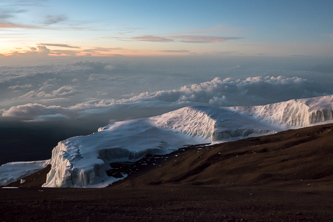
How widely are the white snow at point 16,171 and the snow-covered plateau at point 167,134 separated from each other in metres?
10.5

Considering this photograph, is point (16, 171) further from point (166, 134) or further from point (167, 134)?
point (167, 134)

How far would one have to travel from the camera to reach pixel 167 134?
95.1 m

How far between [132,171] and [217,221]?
2161 inches

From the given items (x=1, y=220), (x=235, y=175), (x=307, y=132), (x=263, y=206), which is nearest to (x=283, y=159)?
(x=235, y=175)

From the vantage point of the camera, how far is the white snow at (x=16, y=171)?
87.1 meters

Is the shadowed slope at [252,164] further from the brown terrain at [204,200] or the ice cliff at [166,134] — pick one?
the ice cliff at [166,134]

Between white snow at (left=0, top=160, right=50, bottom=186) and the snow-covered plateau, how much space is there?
34.5 ft

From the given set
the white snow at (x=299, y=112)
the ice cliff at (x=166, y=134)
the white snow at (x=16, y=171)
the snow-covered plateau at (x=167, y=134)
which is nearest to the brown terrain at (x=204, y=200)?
the ice cliff at (x=166, y=134)

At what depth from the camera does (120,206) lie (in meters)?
17.4

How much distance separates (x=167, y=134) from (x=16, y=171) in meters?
43.4

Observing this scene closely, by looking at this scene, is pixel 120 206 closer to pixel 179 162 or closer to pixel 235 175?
pixel 235 175

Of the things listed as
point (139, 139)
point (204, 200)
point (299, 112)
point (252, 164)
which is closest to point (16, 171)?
point (139, 139)

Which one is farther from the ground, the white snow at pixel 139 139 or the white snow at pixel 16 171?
the white snow at pixel 139 139

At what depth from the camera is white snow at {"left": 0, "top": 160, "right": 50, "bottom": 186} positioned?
3427 inches
